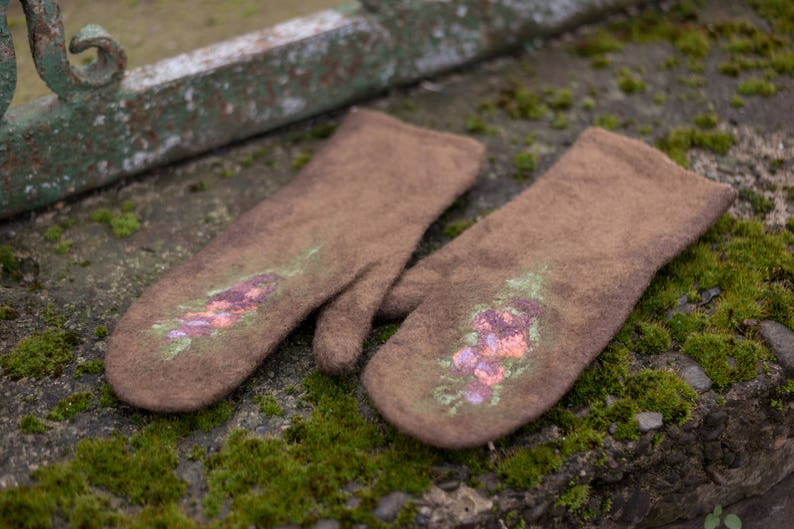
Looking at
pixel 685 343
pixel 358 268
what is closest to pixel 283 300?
pixel 358 268

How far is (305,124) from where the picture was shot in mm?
4066

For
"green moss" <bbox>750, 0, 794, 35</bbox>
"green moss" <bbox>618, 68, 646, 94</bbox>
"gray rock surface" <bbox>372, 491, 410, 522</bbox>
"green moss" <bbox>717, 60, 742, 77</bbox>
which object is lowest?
"gray rock surface" <bbox>372, 491, 410, 522</bbox>

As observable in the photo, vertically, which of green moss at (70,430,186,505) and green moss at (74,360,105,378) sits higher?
green moss at (74,360,105,378)

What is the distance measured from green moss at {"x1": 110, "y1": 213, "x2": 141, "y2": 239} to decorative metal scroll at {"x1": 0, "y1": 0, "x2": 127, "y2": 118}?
0.52 metres

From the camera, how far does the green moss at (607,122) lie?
3979 millimetres

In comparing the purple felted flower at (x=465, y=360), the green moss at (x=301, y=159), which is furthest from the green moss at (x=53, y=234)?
the purple felted flower at (x=465, y=360)

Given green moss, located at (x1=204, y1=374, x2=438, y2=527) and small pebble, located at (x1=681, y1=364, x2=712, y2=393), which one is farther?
small pebble, located at (x1=681, y1=364, x2=712, y2=393)

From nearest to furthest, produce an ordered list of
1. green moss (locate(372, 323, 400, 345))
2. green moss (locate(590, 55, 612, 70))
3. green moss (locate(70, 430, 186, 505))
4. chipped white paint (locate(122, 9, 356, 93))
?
green moss (locate(70, 430, 186, 505)) < green moss (locate(372, 323, 400, 345)) < chipped white paint (locate(122, 9, 356, 93)) < green moss (locate(590, 55, 612, 70))

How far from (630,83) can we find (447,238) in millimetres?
1437

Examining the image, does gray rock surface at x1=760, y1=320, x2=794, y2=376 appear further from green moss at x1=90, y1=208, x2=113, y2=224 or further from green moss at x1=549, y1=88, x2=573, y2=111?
green moss at x1=90, y1=208, x2=113, y2=224

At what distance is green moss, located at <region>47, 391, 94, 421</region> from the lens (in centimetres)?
274

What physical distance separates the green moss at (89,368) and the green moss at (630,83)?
9.21 ft

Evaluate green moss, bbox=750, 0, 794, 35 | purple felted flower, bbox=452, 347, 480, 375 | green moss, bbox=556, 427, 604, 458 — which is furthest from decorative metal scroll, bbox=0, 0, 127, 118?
green moss, bbox=750, 0, 794, 35

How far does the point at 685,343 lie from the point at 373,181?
→ 1.40 m
